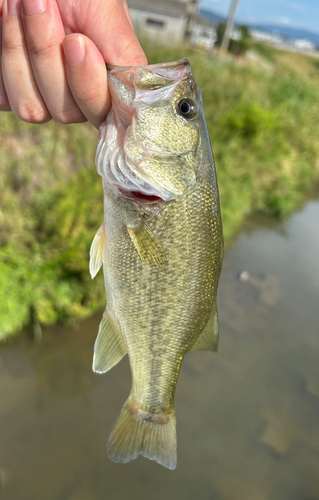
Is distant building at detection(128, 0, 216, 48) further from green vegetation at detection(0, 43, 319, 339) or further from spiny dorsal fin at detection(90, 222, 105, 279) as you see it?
spiny dorsal fin at detection(90, 222, 105, 279)

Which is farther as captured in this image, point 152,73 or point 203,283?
point 203,283

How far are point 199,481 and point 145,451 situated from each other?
229 centimetres

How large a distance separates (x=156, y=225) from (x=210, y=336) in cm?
66

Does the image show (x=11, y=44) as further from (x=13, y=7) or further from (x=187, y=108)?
(x=187, y=108)

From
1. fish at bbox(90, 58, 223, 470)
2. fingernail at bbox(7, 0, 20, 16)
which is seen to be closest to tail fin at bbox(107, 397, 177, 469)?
fish at bbox(90, 58, 223, 470)

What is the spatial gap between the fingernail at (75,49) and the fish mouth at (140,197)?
0.52 m

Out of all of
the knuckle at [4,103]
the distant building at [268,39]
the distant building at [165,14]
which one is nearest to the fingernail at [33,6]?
the knuckle at [4,103]

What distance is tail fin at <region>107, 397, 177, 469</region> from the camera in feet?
6.14

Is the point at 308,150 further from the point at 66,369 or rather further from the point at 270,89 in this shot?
the point at 66,369

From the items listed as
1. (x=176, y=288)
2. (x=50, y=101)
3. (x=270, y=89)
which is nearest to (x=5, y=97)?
(x=50, y=101)

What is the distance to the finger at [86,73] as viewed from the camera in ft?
4.17

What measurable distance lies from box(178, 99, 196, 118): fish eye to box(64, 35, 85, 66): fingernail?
0.45 meters

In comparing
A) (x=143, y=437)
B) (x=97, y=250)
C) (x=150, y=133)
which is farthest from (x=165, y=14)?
(x=143, y=437)

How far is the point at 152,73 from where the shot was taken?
142 cm
